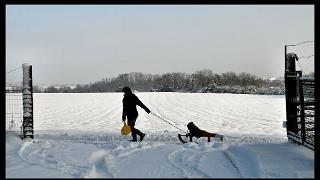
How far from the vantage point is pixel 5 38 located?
7855 mm

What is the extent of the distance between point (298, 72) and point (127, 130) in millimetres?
5927

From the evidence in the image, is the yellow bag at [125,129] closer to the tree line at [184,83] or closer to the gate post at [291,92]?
the gate post at [291,92]

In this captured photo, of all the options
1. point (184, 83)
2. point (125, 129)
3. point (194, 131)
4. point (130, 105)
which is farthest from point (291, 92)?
point (184, 83)

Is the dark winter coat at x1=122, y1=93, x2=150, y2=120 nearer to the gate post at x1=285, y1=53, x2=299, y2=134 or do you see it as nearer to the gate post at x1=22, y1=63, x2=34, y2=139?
the gate post at x1=22, y1=63, x2=34, y2=139

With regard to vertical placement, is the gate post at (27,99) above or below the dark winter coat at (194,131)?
above

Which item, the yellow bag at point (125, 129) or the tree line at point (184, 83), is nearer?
the yellow bag at point (125, 129)

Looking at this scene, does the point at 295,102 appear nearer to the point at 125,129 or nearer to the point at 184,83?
the point at 125,129

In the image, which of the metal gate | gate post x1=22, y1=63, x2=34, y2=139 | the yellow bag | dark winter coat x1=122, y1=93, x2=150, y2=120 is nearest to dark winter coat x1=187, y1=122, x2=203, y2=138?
dark winter coat x1=122, y1=93, x2=150, y2=120

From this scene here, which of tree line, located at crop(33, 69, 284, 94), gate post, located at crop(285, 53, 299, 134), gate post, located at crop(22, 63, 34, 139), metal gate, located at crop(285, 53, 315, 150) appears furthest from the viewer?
tree line, located at crop(33, 69, 284, 94)

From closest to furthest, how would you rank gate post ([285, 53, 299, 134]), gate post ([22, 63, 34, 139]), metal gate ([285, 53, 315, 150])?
metal gate ([285, 53, 315, 150]) < gate post ([285, 53, 299, 134]) < gate post ([22, 63, 34, 139])

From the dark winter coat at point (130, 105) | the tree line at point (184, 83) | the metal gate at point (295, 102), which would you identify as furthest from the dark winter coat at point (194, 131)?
the tree line at point (184, 83)

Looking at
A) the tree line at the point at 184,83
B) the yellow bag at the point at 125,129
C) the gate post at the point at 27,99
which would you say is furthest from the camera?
the tree line at the point at 184,83
